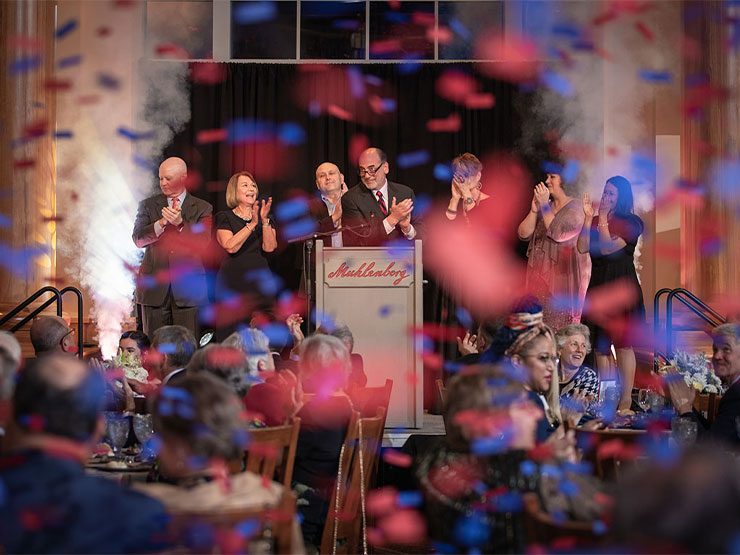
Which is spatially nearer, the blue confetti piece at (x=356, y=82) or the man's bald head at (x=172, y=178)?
the man's bald head at (x=172, y=178)

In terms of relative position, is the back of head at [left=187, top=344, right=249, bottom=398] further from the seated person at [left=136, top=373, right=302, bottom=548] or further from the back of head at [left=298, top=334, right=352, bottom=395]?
the seated person at [left=136, top=373, right=302, bottom=548]

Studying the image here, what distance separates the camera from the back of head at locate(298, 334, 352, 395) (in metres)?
4.00

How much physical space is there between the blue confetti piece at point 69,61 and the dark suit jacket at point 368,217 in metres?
3.69

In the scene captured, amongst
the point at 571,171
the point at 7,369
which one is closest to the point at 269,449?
the point at 7,369

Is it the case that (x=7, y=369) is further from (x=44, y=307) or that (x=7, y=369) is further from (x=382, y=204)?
(x=382, y=204)

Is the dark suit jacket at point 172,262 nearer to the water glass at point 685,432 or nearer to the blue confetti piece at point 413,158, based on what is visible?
the blue confetti piece at point 413,158

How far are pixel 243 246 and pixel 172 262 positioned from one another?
631 mm

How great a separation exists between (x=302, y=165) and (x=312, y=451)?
5.39 meters

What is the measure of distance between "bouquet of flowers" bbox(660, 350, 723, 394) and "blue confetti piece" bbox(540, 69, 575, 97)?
5.03 meters

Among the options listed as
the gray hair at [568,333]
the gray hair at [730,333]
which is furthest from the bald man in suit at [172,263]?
the gray hair at [730,333]

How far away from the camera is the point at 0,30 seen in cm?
779

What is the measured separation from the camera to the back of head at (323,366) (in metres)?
4.00

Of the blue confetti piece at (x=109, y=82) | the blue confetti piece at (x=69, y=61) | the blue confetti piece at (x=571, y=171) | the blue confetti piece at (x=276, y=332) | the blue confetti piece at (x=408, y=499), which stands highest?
the blue confetti piece at (x=69, y=61)

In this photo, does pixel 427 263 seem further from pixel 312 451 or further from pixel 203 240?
pixel 312 451
